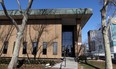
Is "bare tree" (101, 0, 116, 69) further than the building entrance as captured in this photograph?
No

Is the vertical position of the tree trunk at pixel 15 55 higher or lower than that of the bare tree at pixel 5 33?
lower

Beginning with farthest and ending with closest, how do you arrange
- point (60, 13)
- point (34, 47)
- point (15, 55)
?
point (34, 47) → point (60, 13) → point (15, 55)

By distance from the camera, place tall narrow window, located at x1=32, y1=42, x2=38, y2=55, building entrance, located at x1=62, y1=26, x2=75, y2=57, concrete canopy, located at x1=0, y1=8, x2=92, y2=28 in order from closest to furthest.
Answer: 1. concrete canopy, located at x1=0, y1=8, x2=92, y2=28
2. tall narrow window, located at x1=32, y1=42, x2=38, y2=55
3. building entrance, located at x1=62, y1=26, x2=75, y2=57

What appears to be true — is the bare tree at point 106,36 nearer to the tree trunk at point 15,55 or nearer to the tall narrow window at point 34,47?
the tree trunk at point 15,55

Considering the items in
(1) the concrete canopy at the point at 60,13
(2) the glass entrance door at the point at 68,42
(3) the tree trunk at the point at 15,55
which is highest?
(1) the concrete canopy at the point at 60,13

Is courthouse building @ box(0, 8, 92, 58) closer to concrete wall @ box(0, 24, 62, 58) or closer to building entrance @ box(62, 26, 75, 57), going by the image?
concrete wall @ box(0, 24, 62, 58)

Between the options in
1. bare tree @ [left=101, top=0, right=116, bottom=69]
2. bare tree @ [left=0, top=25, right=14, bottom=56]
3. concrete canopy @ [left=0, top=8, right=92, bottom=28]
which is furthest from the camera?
bare tree @ [left=0, top=25, right=14, bottom=56]

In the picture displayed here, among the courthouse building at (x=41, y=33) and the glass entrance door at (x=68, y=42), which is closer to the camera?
the courthouse building at (x=41, y=33)

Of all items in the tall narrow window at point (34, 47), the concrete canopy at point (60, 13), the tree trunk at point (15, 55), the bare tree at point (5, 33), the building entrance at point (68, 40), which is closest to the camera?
the tree trunk at point (15, 55)

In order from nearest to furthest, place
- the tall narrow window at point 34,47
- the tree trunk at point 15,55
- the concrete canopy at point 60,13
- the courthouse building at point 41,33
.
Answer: the tree trunk at point 15,55, the concrete canopy at point 60,13, the courthouse building at point 41,33, the tall narrow window at point 34,47

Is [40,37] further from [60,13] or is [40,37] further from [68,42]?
[68,42]

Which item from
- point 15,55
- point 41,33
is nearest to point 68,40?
point 41,33

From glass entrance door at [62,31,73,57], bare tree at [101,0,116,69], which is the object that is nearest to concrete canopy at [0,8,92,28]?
glass entrance door at [62,31,73,57]

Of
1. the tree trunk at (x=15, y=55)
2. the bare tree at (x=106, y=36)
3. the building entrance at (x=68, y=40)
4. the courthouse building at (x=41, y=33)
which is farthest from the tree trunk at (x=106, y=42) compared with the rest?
the building entrance at (x=68, y=40)
